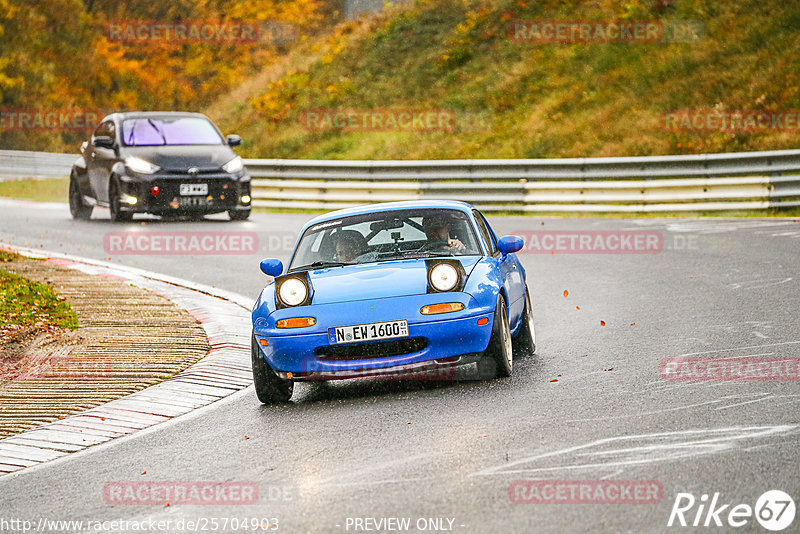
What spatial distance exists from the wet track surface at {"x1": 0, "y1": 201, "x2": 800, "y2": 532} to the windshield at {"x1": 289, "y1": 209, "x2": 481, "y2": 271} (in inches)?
36.0

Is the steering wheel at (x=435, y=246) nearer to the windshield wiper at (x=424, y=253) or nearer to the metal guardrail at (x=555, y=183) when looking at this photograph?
the windshield wiper at (x=424, y=253)

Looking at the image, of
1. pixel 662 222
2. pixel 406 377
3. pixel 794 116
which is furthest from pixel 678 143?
pixel 406 377

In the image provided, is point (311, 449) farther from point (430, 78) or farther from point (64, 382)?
point (430, 78)

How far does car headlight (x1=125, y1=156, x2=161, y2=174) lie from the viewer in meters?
19.3

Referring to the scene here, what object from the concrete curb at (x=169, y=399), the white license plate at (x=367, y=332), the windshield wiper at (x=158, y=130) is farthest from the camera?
the windshield wiper at (x=158, y=130)

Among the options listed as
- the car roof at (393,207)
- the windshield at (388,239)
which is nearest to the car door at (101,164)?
the car roof at (393,207)

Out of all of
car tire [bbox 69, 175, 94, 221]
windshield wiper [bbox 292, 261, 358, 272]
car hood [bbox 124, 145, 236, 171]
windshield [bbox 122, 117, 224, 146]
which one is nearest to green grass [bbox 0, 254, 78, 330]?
windshield wiper [bbox 292, 261, 358, 272]

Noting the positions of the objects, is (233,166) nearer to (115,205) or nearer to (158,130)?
(158,130)

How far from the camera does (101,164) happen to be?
20.2 m

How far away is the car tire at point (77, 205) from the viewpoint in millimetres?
21094

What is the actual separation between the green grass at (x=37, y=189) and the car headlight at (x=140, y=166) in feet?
30.8

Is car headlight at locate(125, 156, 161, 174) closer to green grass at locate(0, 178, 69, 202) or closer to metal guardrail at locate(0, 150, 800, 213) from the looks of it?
metal guardrail at locate(0, 150, 800, 213)

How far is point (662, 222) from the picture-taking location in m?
18.7

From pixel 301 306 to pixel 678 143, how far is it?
19.0 metres
